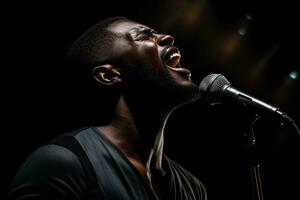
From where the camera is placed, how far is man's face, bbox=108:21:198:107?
2143 mm

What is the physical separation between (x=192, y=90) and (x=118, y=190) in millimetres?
694

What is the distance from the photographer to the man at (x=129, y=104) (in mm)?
1818

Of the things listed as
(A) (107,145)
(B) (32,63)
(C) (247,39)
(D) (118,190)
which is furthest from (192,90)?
(C) (247,39)

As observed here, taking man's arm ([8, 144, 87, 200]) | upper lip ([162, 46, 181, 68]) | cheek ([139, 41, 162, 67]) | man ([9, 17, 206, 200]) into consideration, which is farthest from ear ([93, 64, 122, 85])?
man's arm ([8, 144, 87, 200])

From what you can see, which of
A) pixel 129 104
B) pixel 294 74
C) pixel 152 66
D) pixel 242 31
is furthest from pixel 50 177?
pixel 294 74

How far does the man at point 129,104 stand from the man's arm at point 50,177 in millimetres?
27

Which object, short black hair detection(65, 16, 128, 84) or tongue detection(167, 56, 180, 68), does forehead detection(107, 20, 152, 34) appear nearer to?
short black hair detection(65, 16, 128, 84)

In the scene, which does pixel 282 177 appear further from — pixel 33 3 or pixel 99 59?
pixel 33 3

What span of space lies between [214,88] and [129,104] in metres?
0.57

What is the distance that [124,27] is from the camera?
2.33m

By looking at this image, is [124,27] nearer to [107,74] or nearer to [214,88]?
[107,74]

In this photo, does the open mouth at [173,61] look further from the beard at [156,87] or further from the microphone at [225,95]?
the microphone at [225,95]

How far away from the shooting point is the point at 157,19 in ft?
10.3

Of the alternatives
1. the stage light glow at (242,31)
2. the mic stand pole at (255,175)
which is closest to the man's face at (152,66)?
the mic stand pole at (255,175)
